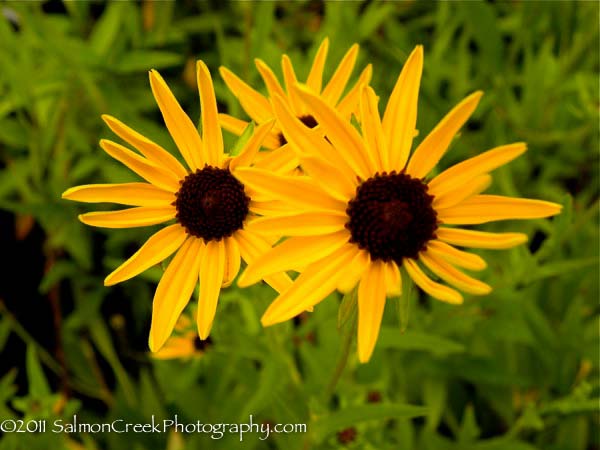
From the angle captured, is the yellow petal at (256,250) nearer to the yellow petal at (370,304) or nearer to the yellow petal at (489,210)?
the yellow petal at (370,304)

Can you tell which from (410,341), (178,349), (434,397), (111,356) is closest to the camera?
(410,341)

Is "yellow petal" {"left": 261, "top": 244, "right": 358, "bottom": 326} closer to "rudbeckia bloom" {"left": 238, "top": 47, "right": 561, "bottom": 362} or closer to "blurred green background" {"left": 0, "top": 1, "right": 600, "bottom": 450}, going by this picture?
"rudbeckia bloom" {"left": 238, "top": 47, "right": 561, "bottom": 362}

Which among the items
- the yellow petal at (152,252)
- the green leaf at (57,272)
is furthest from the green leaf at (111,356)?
the yellow petal at (152,252)

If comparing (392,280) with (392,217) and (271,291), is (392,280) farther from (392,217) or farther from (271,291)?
(271,291)

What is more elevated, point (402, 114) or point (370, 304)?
point (402, 114)

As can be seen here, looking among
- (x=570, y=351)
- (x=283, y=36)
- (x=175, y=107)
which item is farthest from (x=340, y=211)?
(x=283, y=36)

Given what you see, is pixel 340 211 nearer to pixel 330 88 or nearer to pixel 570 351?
pixel 330 88

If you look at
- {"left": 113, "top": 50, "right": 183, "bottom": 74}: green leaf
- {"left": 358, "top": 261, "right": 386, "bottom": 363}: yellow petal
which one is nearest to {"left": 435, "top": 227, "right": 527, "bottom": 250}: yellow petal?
{"left": 358, "top": 261, "right": 386, "bottom": 363}: yellow petal

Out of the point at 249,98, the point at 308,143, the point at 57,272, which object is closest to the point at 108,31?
the point at 57,272
